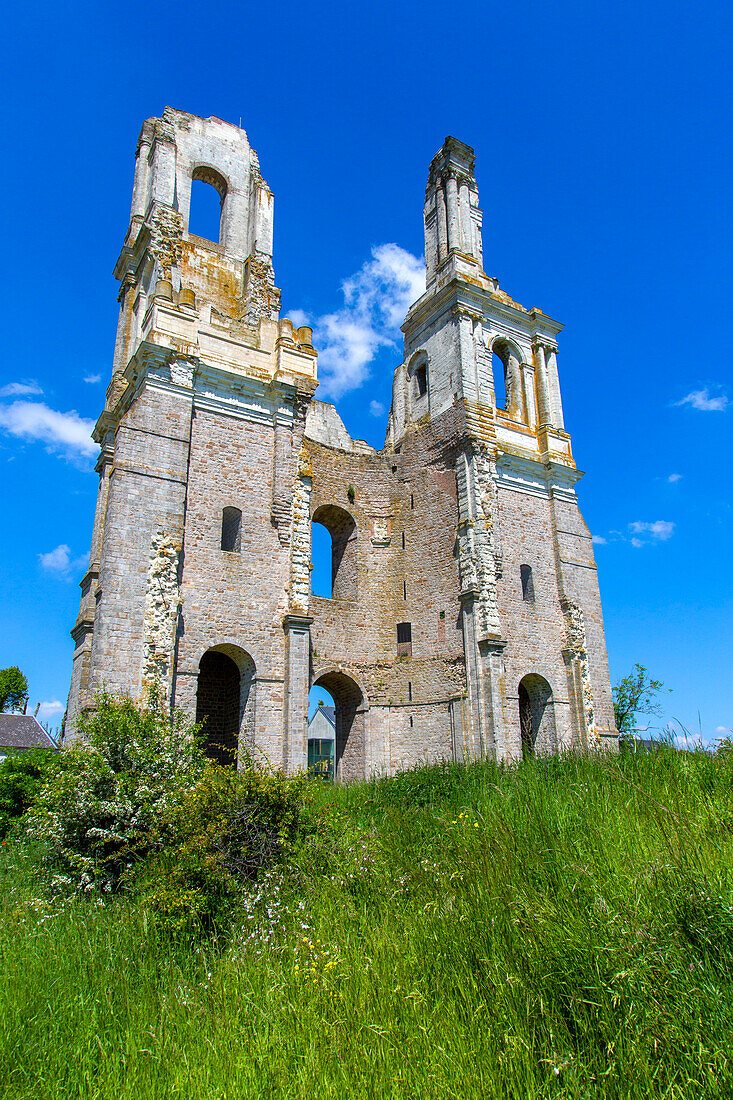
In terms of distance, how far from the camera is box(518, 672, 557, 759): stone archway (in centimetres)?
1852

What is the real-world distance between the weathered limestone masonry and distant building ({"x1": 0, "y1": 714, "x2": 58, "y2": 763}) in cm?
2250

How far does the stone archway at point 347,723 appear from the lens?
17.9 m

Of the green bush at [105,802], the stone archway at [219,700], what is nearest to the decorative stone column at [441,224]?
the stone archway at [219,700]

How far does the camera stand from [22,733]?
119 feet

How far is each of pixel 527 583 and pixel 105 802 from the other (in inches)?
551

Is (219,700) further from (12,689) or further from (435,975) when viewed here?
(12,689)

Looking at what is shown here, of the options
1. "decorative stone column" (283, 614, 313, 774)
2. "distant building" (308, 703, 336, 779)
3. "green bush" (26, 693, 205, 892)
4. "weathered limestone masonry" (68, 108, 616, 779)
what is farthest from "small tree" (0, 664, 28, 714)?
"green bush" (26, 693, 205, 892)

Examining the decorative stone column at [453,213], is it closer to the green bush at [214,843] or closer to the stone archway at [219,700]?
the stone archway at [219,700]

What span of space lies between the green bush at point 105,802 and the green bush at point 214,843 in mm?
341

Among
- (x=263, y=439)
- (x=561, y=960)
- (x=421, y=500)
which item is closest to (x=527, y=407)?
(x=421, y=500)

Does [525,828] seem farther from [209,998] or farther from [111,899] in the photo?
[111,899]

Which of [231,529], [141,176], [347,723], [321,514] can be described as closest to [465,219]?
[141,176]

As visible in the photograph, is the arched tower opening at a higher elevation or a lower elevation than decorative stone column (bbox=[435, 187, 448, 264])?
lower

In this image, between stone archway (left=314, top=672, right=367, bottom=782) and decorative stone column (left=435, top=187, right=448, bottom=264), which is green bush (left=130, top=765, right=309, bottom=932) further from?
decorative stone column (left=435, top=187, right=448, bottom=264)
